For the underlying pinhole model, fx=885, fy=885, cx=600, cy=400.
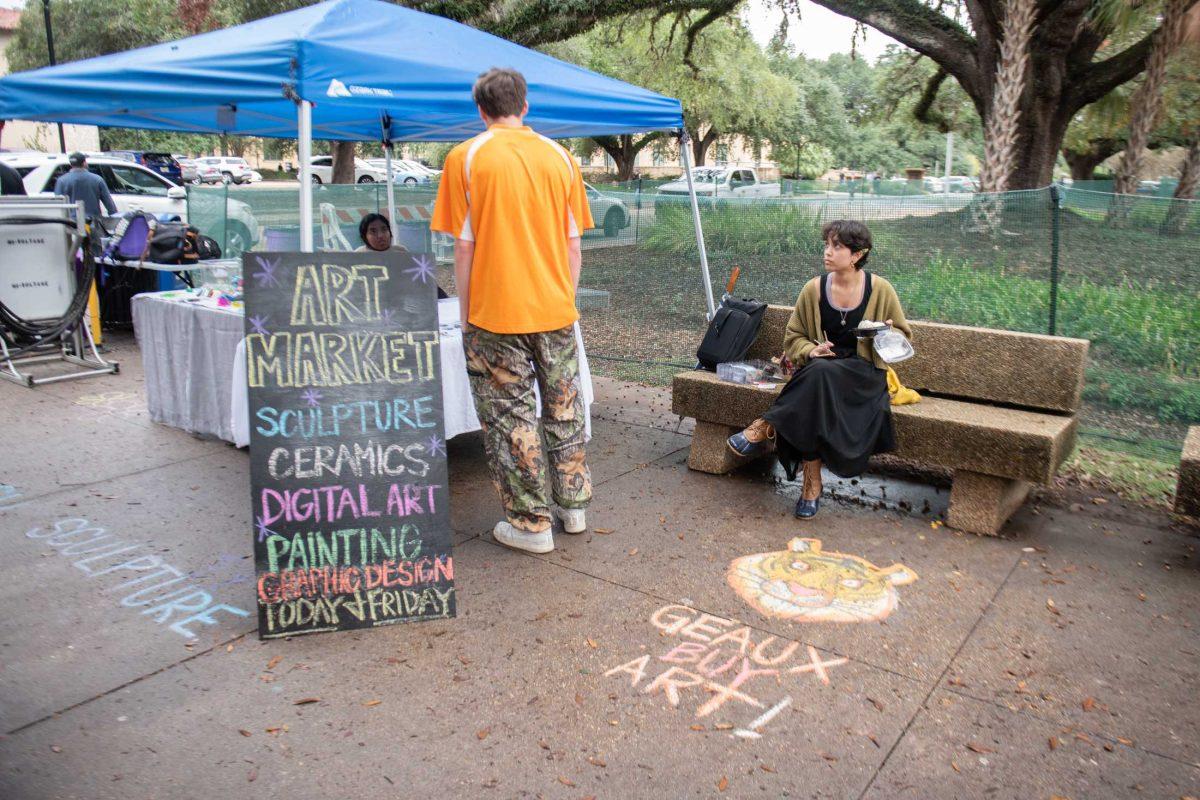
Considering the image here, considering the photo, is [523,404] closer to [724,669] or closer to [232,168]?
[724,669]

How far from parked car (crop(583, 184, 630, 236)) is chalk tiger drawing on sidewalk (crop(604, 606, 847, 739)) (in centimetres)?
750

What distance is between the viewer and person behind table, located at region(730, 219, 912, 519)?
4.46m

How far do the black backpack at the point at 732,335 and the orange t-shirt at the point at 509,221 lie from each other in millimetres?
1830

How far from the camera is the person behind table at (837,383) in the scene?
14.6ft

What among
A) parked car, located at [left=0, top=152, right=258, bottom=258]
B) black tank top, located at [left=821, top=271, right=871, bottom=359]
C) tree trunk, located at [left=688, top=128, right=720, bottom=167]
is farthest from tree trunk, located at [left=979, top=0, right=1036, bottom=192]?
tree trunk, located at [left=688, top=128, right=720, bottom=167]

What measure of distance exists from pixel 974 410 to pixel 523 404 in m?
2.47

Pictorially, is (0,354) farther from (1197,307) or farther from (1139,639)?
(1197,307)

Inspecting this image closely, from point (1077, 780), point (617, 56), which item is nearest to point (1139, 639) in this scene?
point (1077, 780)

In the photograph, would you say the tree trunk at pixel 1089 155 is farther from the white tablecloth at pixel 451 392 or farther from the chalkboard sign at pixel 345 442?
the chalkboard sign at pixel 345 442

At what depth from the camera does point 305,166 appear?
4.54 meters

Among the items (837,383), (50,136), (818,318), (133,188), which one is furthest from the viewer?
(50,136)

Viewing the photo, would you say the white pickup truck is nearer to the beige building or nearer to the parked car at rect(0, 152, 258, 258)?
the parked car at rect(0, 152, 258, 258)

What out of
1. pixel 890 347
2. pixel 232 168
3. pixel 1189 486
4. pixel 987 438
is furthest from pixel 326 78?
pixel 232 168

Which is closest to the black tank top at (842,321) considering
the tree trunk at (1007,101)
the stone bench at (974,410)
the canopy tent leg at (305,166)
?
the stone bench at (974,410)
